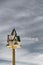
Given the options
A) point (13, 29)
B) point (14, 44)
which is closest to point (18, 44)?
point (14, 44)

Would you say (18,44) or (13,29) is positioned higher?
(13,29)

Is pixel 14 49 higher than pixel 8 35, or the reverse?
pixel 8 35

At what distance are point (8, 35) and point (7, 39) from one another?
0.44 meters

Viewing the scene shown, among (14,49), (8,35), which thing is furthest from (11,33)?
(14,49)

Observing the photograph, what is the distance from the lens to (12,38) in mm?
19109

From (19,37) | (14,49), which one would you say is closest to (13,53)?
(14,49)

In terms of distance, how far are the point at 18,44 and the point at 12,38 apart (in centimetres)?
89

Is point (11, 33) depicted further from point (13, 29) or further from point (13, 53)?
point (13, 53)

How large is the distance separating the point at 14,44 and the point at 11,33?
4.27ft

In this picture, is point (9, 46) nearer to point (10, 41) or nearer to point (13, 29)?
point (10, 41)

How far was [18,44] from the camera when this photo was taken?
19094 mm

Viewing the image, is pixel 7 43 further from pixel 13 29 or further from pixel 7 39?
pixel 13 29

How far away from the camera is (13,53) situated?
1923 cm

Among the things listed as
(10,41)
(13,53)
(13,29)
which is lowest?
(13,53)
